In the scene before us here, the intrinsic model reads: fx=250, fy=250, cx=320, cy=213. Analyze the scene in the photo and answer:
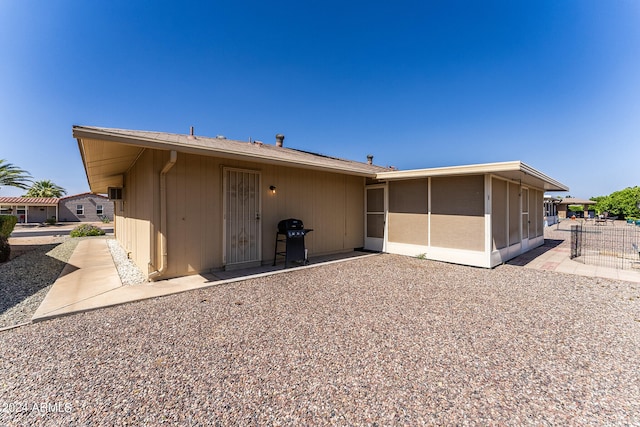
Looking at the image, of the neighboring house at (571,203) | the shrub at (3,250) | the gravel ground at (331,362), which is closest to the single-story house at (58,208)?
the shrub at (3,250)

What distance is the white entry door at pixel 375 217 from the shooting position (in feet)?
26.0

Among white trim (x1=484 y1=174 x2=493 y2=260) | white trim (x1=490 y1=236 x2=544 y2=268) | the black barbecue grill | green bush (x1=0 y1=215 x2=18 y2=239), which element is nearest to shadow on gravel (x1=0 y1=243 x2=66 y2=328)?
green bush (x1=0 y1=215 x2=18 y2=239)

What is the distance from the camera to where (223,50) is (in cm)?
857

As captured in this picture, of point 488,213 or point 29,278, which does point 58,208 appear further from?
point 488,213

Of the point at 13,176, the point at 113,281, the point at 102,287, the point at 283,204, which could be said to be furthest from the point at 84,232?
the point at 283,204

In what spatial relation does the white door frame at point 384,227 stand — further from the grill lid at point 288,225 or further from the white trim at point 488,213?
the grill lid at point 288,225

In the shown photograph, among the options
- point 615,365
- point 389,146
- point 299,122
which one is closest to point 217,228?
point 615,365

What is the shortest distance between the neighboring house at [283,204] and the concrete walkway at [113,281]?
0.45 meters

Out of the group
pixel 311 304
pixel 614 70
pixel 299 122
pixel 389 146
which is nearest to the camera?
pixel 311 304

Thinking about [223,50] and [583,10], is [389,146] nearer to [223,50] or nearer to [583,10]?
[583,10]

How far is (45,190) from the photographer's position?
3091cm

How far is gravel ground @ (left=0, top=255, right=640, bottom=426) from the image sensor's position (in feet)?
5.56

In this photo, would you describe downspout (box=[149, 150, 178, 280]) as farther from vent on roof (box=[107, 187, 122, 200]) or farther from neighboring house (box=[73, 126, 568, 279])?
vent on roof (box=[107, 187, 122, 200])

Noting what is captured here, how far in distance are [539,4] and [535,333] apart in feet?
35.4
